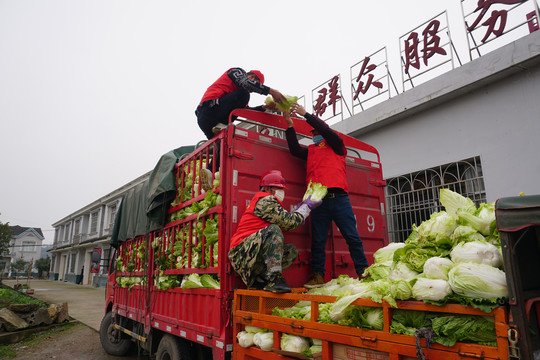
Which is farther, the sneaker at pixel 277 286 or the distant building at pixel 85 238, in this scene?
the distant building at pixel 85 238

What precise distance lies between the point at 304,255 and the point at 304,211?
678 millimetres

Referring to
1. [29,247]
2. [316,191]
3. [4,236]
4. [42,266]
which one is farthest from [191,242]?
[29,247]

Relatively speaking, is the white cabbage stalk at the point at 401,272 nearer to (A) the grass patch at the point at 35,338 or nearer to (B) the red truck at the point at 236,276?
(B) the red truck at the point at 236,276

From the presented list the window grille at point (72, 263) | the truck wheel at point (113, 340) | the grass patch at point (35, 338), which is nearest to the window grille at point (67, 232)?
the window grille at point (72, 263)

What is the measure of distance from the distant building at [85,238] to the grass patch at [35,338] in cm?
1408

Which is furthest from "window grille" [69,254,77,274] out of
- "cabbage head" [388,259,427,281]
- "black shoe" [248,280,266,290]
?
"cabbage head" [388,259,427,281]

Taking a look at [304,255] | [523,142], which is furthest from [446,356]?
[523,142]

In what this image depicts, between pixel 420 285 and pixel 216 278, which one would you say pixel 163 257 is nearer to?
pixel 216 278

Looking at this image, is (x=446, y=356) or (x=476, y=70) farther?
(x=476, y=70)

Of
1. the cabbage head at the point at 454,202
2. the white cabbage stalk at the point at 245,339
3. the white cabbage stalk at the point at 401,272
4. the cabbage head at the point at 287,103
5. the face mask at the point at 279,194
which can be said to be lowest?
the white cabbage stalk at the point at 245,339

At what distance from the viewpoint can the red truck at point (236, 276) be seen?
5.67ft

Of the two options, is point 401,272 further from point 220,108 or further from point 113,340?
point 113,340

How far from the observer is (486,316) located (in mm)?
1768

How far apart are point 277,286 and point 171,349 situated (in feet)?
6.54
